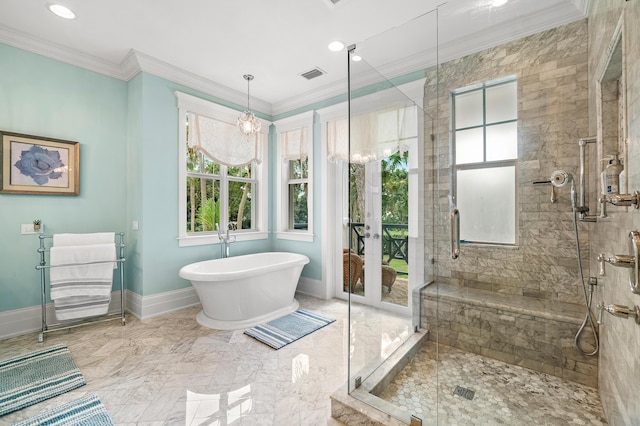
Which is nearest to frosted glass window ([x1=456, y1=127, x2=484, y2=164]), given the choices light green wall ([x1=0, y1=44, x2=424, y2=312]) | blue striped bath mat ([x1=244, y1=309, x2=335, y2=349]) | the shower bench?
the shower bench

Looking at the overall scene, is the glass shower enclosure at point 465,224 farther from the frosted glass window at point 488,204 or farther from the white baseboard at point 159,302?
the white baseboard at point 159,302

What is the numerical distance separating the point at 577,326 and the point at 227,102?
161 inches

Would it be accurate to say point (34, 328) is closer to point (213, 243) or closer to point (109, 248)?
point (109, 248)

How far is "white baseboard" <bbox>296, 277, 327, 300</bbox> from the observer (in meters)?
3.88

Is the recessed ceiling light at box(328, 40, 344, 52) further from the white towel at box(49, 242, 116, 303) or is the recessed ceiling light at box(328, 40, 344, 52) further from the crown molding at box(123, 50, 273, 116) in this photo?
the white towel at box(49, 242, 116, 303)

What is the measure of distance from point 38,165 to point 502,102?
3919 mm

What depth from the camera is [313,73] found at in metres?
3.43

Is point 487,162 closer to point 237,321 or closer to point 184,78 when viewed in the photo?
point 237,321

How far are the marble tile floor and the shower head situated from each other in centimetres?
123

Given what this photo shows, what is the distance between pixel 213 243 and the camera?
3.76 metres

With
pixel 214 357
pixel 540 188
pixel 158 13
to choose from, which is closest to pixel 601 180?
pixel 540 188

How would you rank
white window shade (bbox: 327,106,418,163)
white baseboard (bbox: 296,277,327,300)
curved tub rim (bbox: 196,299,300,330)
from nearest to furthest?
white window shade (bbox: 327,106,418,163) → curved tub rim (bbox: 196,299,300,330) → white baseboard (bbox: 296,277,327,300)

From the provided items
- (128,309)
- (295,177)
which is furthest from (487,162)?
(128,309)

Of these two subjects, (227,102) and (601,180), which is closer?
(601,180)
